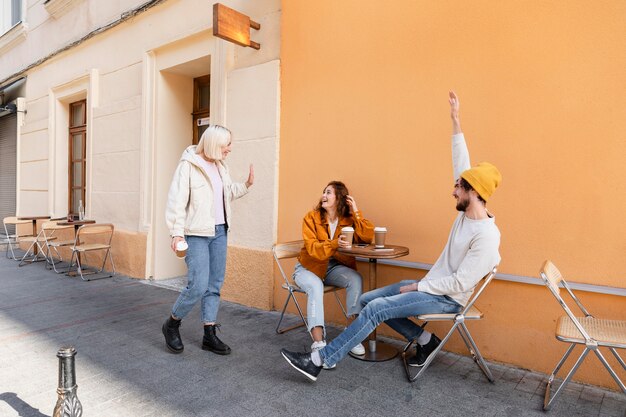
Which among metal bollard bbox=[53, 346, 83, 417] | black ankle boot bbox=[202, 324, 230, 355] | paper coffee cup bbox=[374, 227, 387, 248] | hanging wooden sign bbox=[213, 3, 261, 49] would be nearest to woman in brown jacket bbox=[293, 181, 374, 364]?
paper coffee cup bbox=[374, 227, 387, 248]

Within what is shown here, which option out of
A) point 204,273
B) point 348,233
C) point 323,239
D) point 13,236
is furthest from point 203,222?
point 13,236

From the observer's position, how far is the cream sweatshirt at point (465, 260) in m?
2.78

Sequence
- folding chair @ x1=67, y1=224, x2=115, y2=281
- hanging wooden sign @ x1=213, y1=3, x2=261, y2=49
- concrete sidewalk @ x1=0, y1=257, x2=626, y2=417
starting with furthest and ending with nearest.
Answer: folding chair @ x1=67, y1=224, x2=115, y2=281, hanging wooden sign @ x1=213, y1=3, x2=261, y2=49, concrete sidewalk @ x1=0, y1=257, x2=626, y2=417

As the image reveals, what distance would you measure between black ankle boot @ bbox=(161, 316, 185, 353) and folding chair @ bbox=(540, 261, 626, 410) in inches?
107

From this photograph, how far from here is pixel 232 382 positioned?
9.99 ft

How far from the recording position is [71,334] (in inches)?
159

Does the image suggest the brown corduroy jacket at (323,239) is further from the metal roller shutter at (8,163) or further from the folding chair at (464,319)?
the metal roller shutter at (8,163)

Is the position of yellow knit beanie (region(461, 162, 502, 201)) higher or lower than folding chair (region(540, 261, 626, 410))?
higher

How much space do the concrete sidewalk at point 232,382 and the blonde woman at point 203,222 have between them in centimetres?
31

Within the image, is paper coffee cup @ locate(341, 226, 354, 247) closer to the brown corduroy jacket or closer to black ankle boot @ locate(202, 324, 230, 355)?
the brown corduroy jacket

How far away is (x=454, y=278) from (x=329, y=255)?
104cm

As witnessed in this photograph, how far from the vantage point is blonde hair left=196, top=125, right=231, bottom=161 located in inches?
138

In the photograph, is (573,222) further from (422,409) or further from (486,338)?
(422,409)

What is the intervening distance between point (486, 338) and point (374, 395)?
117 cm
